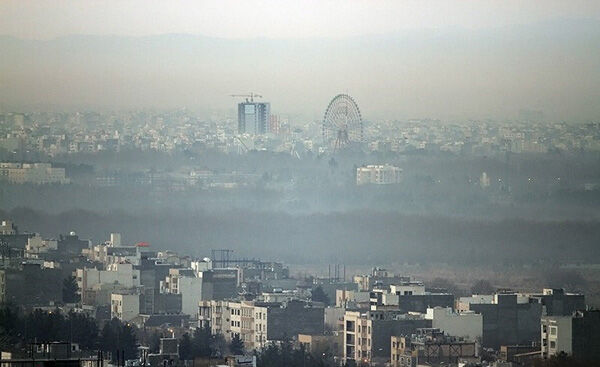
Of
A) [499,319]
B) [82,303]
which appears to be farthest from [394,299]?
[82,303]

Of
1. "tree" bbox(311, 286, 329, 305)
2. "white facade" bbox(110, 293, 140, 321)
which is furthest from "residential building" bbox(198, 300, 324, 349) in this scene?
"tree" bbox(311, 286, 329, 305)

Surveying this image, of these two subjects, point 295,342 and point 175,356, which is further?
point 295,342

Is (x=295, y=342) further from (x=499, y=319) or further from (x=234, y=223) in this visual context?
(x=234, y=223)

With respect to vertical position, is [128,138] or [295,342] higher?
[128,138]

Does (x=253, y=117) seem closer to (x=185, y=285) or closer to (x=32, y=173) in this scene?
(x=32, y=173)

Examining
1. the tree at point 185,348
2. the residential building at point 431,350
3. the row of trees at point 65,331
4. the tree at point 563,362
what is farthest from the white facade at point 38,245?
the tree at point 563,362

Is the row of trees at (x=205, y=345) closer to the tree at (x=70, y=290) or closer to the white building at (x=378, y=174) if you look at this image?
the tree at (x=70, y=290)
